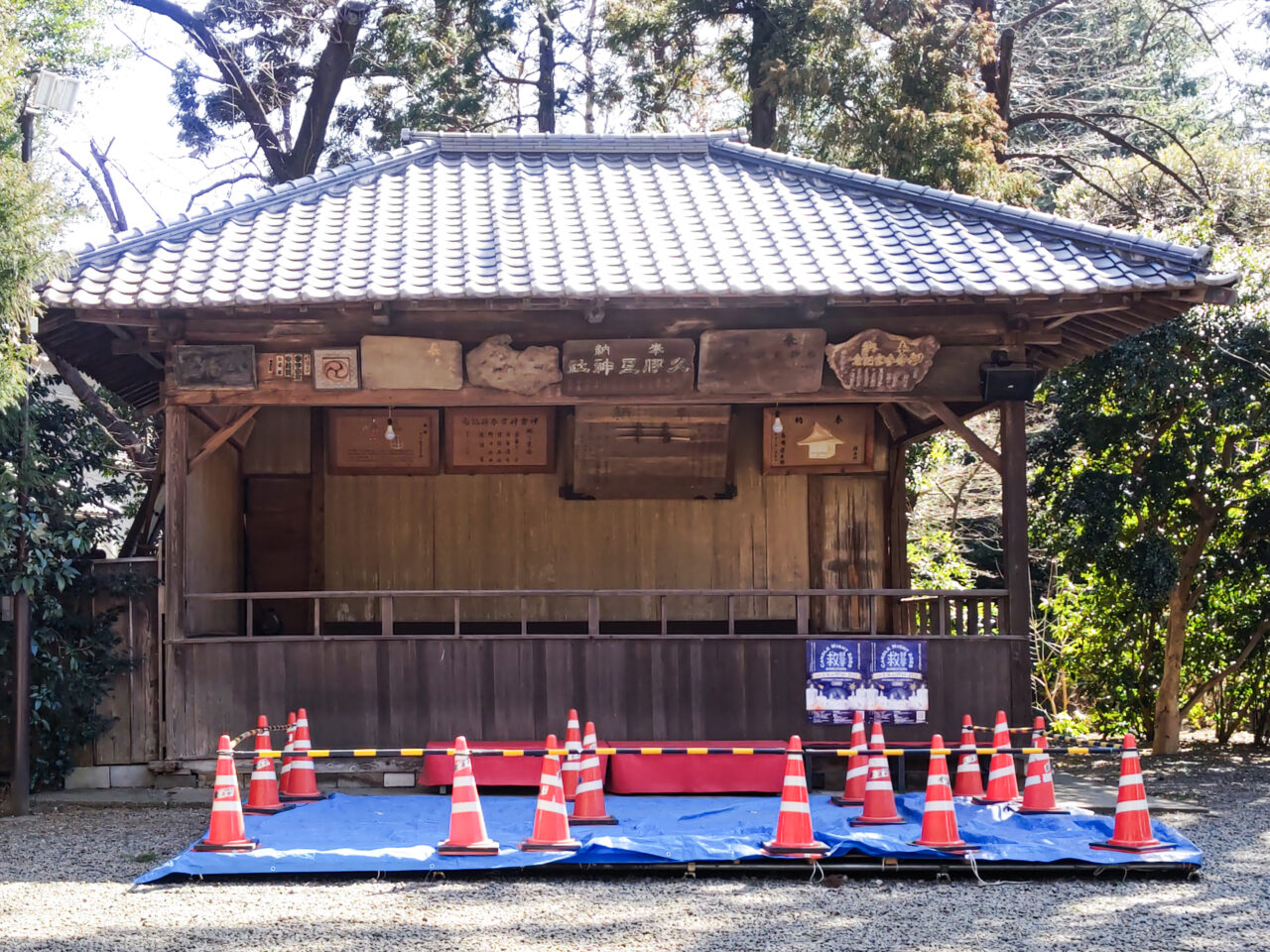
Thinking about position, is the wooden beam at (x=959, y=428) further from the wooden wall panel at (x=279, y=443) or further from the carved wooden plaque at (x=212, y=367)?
the wooden wall panel at (x=279, y=443)

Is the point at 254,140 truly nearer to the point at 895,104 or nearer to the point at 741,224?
the point at 895,104

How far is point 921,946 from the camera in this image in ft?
21.1

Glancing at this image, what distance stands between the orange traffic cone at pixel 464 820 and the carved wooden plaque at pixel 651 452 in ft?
17.6

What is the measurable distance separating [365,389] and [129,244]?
2475 mm

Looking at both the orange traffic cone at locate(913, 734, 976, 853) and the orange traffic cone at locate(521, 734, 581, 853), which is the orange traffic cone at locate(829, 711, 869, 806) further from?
the orange traffic cone at locate(521, 734, 581, 853)

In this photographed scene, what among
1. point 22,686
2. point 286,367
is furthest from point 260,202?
point 22,686

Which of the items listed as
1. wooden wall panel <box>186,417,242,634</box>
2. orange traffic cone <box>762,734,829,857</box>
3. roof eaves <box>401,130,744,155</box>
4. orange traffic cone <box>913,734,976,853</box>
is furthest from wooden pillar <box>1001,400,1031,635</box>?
wooden wall panel <box>186,417,242,634</box>

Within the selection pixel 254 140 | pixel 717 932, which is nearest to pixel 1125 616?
pixel 717 932

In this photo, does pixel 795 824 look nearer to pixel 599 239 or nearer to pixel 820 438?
pixel 599 239

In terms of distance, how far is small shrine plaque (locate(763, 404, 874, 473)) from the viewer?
1375 cm

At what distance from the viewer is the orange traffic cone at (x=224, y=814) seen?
27.6ft

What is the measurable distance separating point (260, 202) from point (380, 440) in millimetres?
2630

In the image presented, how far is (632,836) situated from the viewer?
884cm

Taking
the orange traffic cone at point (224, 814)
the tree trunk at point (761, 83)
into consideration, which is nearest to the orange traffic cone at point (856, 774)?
the orange traffic cone at point (224, 814)
